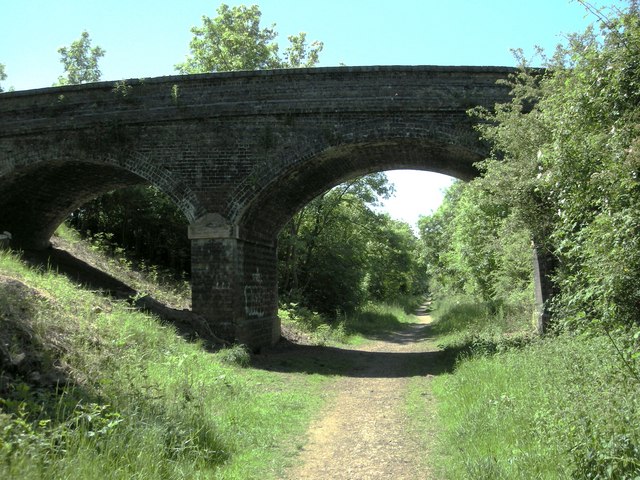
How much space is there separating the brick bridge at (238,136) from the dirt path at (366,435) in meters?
4.03

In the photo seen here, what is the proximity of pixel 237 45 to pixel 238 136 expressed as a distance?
1595 cm

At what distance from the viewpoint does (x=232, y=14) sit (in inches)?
1077

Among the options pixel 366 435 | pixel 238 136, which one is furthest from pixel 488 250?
pixel 366 435

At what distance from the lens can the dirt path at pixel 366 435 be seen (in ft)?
16.6

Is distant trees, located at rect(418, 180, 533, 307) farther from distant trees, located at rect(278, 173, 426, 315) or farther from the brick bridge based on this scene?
distant trees, located at rect(278, 173, 426, 315)

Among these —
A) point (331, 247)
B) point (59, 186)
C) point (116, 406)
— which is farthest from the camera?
point (331, 247)

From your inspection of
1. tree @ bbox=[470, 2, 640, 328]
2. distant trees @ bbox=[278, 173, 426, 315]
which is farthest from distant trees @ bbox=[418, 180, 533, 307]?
distant trees @ bbox=[278, 173, 426, 315]

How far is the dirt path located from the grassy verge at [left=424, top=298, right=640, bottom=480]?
39 cm

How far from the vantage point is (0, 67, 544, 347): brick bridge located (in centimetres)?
1183

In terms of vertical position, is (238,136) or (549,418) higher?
(238,136)

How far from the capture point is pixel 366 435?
20.7ft

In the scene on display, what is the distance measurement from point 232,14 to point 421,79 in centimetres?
1855

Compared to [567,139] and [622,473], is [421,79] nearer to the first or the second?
[567,139]

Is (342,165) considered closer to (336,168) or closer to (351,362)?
(336,168)
